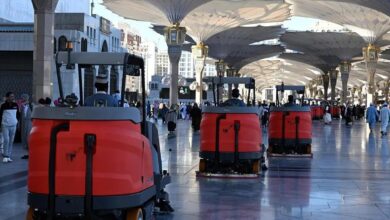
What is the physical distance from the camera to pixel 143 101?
22.6ft

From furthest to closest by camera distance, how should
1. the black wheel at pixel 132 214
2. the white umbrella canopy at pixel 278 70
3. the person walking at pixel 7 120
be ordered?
the white umbrella canopy at pixel 278 70, the person walking at pixel 7 120, the black wheel at pixel 132 214

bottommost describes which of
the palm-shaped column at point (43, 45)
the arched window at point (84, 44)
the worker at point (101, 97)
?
the worker at point (101, 97)

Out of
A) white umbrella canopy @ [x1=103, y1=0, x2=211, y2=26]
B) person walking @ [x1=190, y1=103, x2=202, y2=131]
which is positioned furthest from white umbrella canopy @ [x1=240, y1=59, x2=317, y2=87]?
person walking @ [x1=190, y1=103, x2=202, y2=131]

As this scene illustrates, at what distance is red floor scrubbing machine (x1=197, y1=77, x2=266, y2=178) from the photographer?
1159 centimetres

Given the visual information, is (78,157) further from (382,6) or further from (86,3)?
(86,3)

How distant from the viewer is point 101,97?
640 cm

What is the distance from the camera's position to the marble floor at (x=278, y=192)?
26.6 ft

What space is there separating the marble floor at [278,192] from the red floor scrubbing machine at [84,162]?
1.78 metres

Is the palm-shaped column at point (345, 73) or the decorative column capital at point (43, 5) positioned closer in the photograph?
the decorative column capital at point (43, 5)

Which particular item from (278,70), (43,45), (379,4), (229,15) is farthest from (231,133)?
(278,70)

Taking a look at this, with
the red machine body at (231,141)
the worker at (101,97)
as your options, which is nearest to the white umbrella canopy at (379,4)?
the red machine body at (231,141)

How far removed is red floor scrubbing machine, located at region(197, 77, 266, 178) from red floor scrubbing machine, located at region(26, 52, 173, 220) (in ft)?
18.4

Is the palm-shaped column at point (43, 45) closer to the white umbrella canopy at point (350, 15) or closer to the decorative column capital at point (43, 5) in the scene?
the decorative column capital at point (43, 5)

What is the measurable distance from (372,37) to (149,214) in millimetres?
48768
